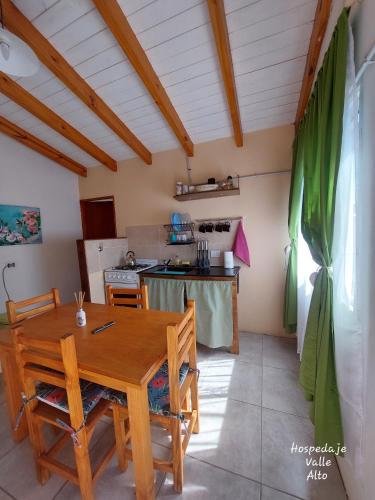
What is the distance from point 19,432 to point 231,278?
1.94 m

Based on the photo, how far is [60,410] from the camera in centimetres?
107

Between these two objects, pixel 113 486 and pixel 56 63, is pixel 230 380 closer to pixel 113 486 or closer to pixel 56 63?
pixel 113 486

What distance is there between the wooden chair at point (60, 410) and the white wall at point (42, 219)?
2126 millimetres

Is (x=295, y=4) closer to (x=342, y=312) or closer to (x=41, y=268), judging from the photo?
(x=342, y=312)

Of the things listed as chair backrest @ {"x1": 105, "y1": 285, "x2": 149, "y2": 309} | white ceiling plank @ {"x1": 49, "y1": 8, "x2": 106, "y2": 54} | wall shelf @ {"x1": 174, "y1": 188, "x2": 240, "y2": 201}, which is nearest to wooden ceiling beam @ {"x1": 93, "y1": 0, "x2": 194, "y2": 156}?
white ceiling plank @ {"x1": 49, "y1": 8, "x2": 106, "y2": 54}

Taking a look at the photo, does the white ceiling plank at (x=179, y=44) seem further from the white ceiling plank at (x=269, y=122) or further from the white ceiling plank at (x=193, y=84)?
the white ceiling plank at (x=269, y=122)

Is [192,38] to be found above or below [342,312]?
above

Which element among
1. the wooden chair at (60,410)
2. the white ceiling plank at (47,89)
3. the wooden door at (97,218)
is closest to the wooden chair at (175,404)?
the wooden chair at (60,410)

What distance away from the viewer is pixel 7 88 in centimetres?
185

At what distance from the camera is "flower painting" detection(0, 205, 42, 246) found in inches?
103

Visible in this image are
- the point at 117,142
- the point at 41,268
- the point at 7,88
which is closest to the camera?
the point at 7,88

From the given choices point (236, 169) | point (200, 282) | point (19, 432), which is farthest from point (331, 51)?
point (19, 432)

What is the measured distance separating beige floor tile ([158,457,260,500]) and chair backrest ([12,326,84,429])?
0.66 meters

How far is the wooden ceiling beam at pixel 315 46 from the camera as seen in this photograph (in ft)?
4.09
